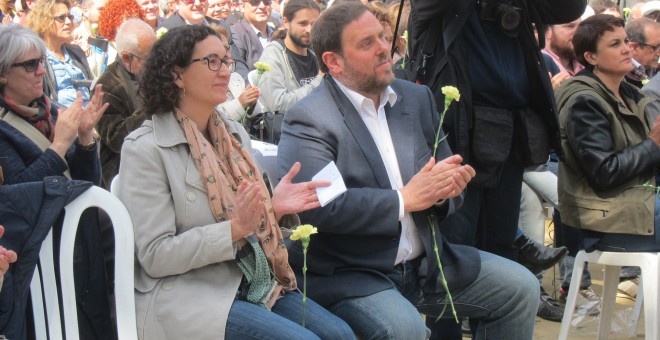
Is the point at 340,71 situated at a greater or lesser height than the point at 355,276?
greater

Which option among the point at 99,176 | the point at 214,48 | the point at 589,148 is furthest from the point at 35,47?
the point at 589,148

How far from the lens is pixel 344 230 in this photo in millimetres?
3322

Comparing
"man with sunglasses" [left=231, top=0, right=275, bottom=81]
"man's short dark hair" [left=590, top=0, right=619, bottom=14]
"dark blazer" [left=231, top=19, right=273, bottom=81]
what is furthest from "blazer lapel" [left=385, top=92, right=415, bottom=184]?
A: "man's short dark hair" [left=590, top=0, right=619, bottom=14]

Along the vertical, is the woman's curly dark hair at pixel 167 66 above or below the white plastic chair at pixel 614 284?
above

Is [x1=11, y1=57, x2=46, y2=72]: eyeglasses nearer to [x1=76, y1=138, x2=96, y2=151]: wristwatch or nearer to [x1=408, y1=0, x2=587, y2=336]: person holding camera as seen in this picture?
[x1=76, y1=138, x2=96, y2=151]: wristwatch

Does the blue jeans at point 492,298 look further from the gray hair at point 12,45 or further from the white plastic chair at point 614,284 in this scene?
the gray hair at point 12,45

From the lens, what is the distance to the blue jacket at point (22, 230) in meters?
2.63

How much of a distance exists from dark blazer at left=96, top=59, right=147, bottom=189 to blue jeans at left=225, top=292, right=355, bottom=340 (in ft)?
6.77

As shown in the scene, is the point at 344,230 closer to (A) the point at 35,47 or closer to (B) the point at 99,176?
(B) the point at 99,176

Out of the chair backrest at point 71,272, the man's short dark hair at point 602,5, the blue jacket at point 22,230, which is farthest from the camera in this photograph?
the man's short dark hair at point 602,5

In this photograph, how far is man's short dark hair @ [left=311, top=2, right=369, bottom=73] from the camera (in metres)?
3.62

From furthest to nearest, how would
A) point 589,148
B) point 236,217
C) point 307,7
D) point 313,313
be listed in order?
point 307,7
point 589,148
point 313,313
point 236,217

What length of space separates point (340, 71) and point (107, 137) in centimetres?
178

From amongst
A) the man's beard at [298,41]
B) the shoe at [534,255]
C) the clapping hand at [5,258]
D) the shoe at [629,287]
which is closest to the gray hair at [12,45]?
the clapping hand at [5,258]
